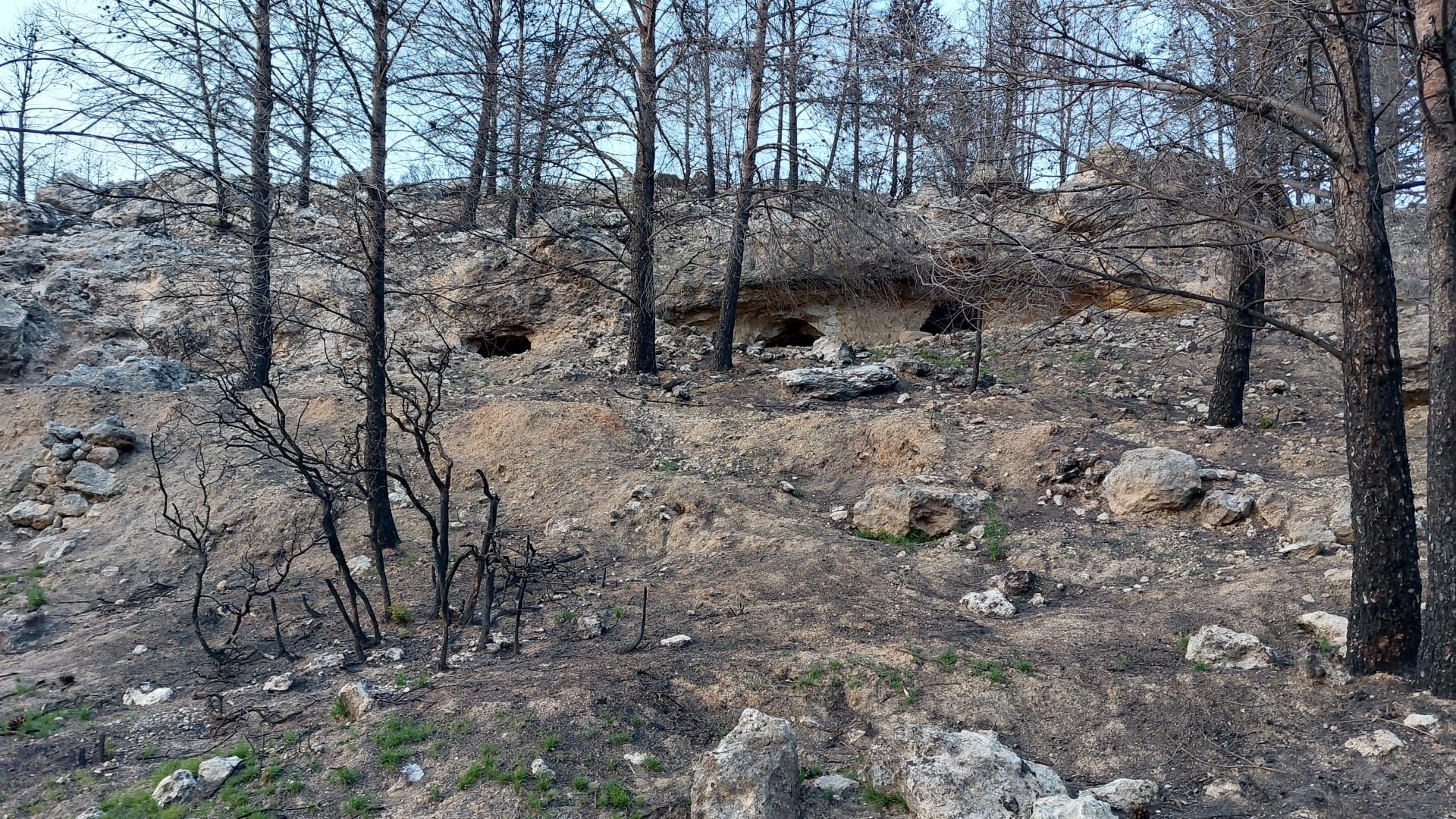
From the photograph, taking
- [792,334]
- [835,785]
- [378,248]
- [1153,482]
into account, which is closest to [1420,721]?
[835,785]

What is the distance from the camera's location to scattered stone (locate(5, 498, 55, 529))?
8992mm

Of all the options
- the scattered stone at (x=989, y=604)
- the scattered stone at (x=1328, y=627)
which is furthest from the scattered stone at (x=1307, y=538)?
the scattered stone at (x=989, y=604)

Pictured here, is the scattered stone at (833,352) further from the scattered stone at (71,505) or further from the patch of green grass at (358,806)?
the patch of green grass at (358,806)

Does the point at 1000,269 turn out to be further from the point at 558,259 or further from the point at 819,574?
the point at 558,259

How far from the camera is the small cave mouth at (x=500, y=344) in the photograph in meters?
15.2

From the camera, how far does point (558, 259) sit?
576 inches

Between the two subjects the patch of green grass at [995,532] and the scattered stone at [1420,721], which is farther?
the patch of green grass at [995,532]

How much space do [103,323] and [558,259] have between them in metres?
7.32

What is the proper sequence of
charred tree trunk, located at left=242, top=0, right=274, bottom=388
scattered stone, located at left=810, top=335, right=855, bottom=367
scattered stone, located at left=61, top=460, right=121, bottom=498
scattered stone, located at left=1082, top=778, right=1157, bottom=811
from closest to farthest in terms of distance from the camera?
scattered stone, located at left=1082, top=778, right=1157, bottom=811 → charred tree trunk, located at left=242, top=0, right=274, bottom=388 → scattered stone, located at left=61, top=460, right=121, bottom=498 → scattered stone, located at left=810, top=335, right=855, bottom=367

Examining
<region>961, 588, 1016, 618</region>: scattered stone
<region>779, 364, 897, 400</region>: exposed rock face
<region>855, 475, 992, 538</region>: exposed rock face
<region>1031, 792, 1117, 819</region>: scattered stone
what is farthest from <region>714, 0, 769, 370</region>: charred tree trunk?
<region>1031, 792, 1117, 819</region>: scattered stone

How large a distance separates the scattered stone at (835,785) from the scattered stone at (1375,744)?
232 centimetres

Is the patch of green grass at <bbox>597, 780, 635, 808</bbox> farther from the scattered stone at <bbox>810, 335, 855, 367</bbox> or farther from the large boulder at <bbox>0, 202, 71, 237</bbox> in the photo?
the large boulder at <bbox>0, 202, 71, 237</bbox>

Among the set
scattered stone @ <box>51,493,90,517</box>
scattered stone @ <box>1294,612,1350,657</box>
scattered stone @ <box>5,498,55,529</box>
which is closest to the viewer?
scattered stone @ <box>1294,612,1350,657</box>

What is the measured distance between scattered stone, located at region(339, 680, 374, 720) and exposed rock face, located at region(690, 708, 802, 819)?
6.24 feet
